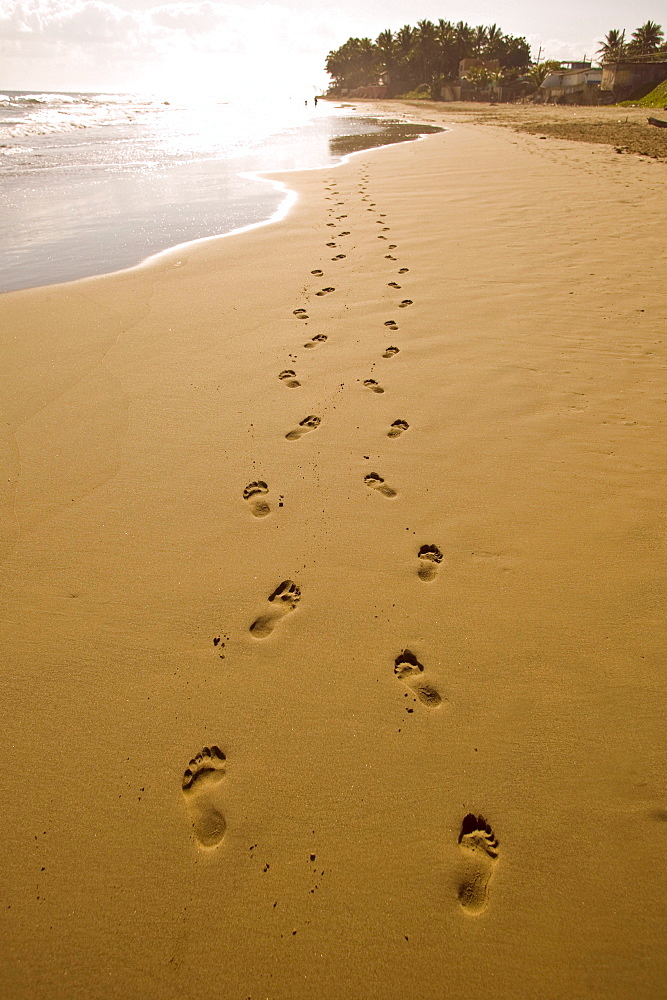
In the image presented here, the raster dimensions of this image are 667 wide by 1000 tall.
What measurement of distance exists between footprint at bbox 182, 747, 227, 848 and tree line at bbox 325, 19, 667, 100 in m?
59.5

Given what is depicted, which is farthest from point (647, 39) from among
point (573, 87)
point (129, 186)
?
point (129, 186)

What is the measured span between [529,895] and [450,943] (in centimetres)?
26

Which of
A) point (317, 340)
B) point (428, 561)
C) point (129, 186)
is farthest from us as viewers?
point (129, 186)

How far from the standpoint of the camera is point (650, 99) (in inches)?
1171

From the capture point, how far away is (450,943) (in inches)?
51.6

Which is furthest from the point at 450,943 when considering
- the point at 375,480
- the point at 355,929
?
the point at 375,480

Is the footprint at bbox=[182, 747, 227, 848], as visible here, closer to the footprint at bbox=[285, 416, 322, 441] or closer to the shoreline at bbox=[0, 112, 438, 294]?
the footprint at bbox=[285, 416, 322, 441]

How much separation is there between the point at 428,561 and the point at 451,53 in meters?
79.3

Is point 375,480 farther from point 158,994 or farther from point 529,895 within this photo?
point 158,994

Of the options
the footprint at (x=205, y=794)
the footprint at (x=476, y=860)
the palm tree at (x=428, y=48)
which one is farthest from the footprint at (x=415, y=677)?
the palm tree at (x=428, y=48)

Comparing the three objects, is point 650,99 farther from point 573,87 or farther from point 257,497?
point 257,497

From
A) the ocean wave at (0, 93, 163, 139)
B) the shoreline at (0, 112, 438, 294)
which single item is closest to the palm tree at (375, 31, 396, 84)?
the ocean wave at (0, 93, 163, 139)

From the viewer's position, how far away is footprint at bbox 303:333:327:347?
3.91 m

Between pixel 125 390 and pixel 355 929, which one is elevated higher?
pixel 125 390
